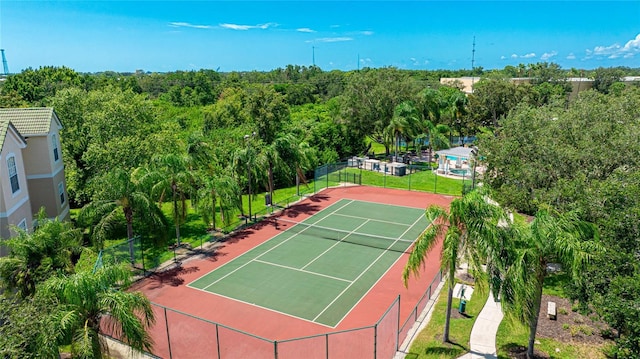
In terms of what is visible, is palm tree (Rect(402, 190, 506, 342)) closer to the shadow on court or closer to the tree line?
the tree line

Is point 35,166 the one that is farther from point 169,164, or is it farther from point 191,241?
point 191,241

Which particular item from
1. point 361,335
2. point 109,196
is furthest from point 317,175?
point 361,335

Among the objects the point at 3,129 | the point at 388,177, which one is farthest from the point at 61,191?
the point at 388,177

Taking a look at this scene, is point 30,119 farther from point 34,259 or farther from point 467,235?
point 467,235

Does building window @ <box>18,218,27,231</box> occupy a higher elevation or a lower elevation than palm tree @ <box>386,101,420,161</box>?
lower

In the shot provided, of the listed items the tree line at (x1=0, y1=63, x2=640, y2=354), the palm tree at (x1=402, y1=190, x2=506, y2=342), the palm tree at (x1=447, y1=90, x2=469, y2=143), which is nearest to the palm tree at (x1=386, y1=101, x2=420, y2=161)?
the tree line at (x1=0, y1=63, x2=640, y2=354)

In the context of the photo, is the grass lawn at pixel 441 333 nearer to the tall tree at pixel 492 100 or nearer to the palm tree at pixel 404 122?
the palm tree at pixel 404 122

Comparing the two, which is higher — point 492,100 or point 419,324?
point 492,100
